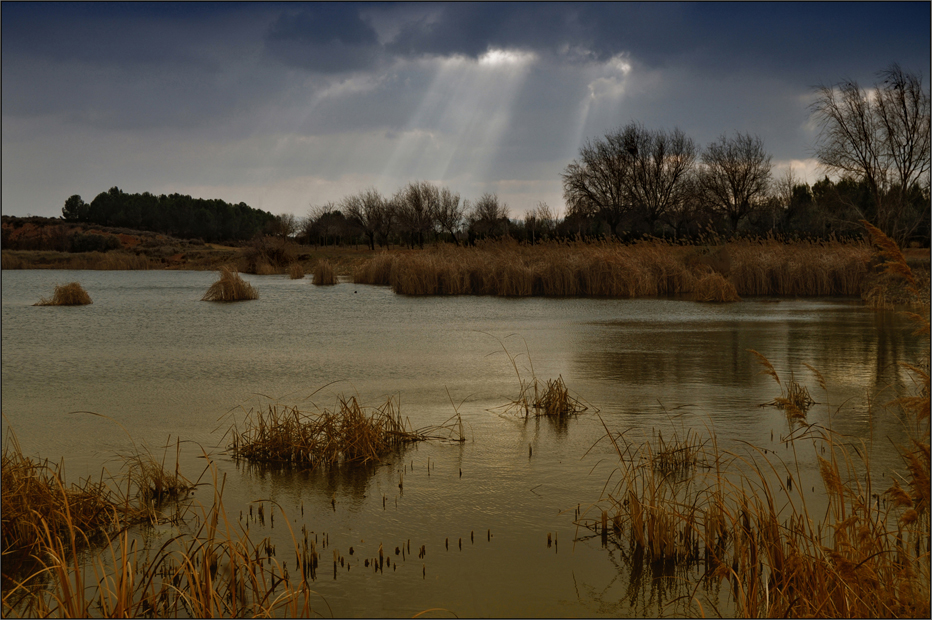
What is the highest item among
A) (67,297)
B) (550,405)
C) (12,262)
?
(12,262)

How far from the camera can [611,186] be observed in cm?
6269

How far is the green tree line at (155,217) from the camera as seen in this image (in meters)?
95.6

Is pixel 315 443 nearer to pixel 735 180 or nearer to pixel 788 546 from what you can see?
pixel 788 546

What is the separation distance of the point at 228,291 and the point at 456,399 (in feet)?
57.9

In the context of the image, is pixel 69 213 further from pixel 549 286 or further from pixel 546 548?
pixel 546 548

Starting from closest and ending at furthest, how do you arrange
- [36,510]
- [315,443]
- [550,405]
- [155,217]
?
[36,510], [315,443], [550,405], [155,217]

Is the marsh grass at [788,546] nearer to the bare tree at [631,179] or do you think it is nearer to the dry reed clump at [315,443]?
the dry reed clump at [315,443]

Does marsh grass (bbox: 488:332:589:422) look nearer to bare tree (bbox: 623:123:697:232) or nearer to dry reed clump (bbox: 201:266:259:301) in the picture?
dry reed clump (bbox: 201:266:259:301)

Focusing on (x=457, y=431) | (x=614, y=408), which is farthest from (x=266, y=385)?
(x=614, y=408)

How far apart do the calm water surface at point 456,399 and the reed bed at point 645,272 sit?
5071 mm

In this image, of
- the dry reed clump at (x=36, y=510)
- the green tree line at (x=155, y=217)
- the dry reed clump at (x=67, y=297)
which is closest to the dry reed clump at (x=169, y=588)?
the dry reed clump at (x=36, y=510)

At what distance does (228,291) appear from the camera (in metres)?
24.3

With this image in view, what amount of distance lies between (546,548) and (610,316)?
46.9 feet

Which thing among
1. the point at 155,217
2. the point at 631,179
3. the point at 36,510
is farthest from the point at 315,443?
the point at 155,217
